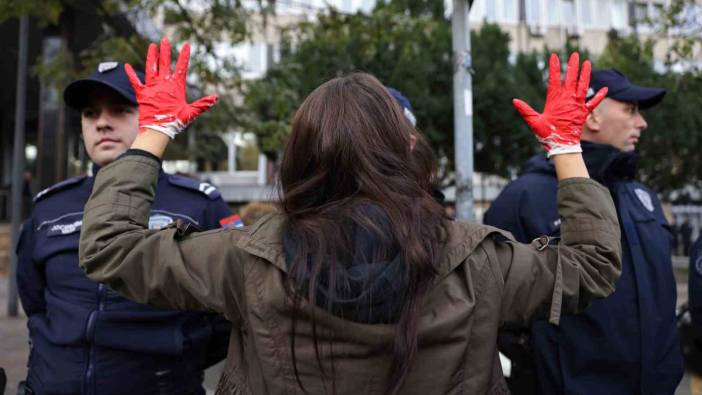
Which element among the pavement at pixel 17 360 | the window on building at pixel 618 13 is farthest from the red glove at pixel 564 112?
the window on building at pixel 618 13

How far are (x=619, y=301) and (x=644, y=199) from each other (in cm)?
45

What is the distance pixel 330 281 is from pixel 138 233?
1.54ft

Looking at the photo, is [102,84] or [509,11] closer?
[102,84]

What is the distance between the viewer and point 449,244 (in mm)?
1234

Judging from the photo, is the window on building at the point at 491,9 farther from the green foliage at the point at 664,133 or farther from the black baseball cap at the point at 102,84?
the black baseball cap at the point at 102,84

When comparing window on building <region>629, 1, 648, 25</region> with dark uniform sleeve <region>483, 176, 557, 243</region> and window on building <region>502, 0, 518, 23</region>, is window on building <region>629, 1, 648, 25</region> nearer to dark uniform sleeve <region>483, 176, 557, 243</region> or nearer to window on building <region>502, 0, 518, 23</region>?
window on building <region>502, 0, 518, 23</region>

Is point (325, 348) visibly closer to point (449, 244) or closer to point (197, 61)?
point (449, 244)

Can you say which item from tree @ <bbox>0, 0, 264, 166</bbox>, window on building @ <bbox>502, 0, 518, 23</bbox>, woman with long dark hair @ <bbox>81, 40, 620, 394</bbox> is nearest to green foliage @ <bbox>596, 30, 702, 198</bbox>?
window on building @ <bbox>502, 0, 518, 23</bbox>

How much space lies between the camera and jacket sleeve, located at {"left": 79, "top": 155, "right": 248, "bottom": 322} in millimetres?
1236

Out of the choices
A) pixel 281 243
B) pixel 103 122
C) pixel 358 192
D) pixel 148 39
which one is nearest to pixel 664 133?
pixel 148 39

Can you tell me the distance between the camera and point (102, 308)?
1.78 metres

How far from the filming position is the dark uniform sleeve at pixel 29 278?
2008 millimetres

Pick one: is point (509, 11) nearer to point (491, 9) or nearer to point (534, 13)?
point (491, 9)

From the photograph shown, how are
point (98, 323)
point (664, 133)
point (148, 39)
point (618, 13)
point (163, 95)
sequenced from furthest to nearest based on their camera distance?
point (618, 13) < point (664, 133) < point (148, 39) < point (98, 323) < point (163, 95)
